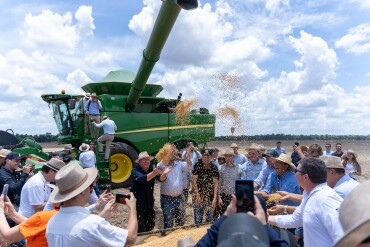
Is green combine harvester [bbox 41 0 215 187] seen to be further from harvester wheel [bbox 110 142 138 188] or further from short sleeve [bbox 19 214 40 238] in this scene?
short sleeve [bbox 19 214 40 238]

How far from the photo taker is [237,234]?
1.08m

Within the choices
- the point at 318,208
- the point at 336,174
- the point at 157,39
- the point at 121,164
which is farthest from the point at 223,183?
the point at 121,164

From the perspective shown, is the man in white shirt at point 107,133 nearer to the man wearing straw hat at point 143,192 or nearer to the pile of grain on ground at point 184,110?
the pile of grain on ground at point 184,110

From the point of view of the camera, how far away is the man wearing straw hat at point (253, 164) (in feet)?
24.1

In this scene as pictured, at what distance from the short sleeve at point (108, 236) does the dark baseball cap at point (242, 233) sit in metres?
1.58

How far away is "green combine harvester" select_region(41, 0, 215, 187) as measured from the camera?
1176cm

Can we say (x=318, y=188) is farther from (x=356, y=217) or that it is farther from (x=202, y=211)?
(x=202, y=211)

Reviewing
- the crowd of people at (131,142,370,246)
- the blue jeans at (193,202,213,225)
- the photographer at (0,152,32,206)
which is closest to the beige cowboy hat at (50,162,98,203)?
the crowd of people at (131,142,370,246)

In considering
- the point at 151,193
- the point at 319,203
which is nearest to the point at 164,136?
the point at 151,193

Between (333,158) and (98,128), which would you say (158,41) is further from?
(98,128)

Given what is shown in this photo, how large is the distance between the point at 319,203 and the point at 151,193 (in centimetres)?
388

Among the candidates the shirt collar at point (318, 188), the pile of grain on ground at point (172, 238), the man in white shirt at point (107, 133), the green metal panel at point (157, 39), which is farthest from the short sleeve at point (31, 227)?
the man in white shirt at point (107, 133)

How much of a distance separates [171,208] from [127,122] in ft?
19.0

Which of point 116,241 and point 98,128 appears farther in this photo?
point 98,128
